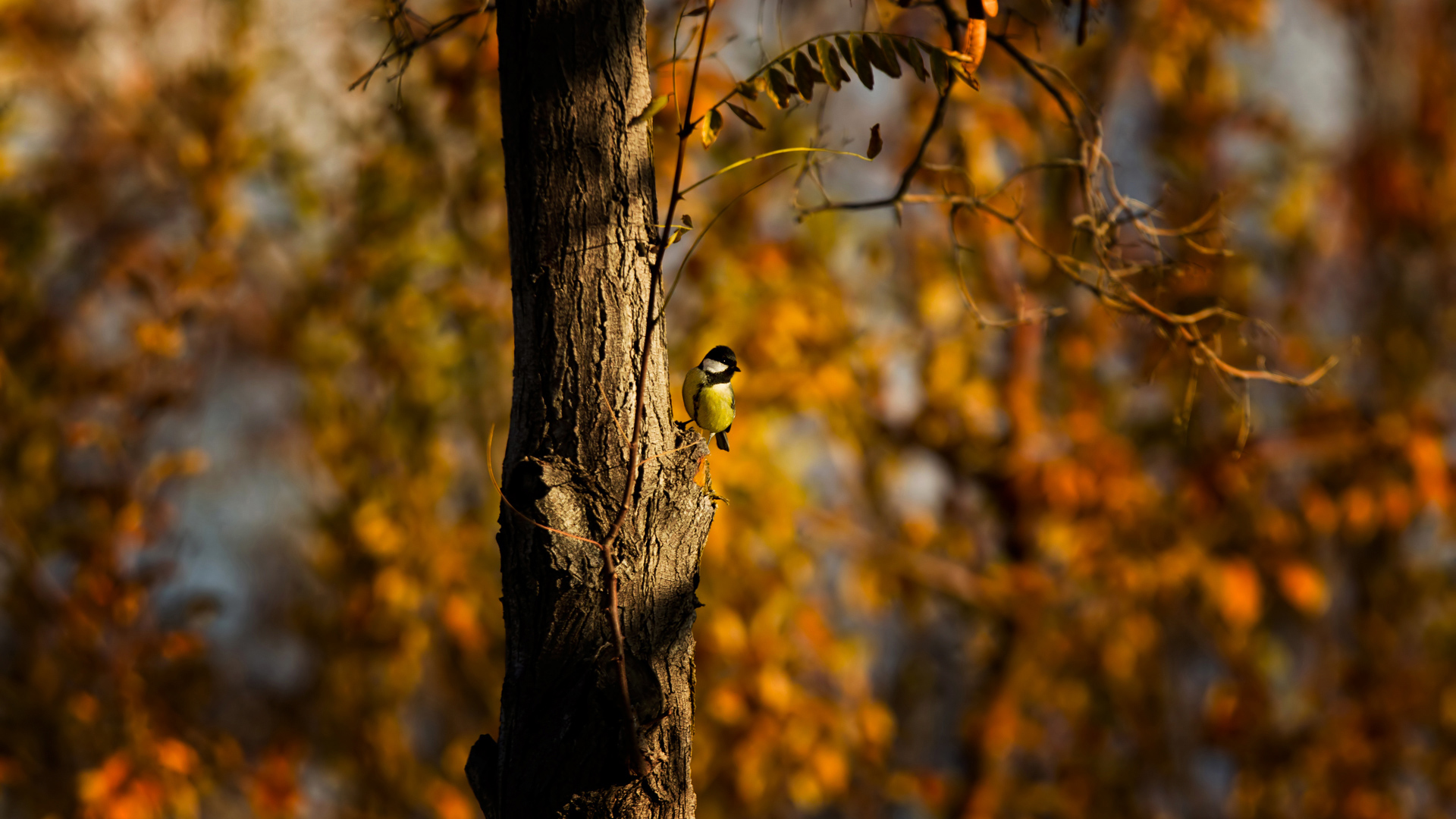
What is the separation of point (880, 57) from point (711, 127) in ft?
0.55

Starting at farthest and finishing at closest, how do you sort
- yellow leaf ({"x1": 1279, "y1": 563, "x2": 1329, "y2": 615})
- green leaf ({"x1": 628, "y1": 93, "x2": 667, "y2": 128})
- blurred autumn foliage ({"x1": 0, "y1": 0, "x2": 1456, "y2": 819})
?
yellow leaf ({"x1": 1279, "y1": 563, "x2": 1329, "y2": 615}) < blurred autumn foliage ({"x1": 0, "y1": 0, "x2": 1456, "y2": 819}) < green leaf ({"x1": 628, "y1": 93, "x2": 667, "y2": 128})

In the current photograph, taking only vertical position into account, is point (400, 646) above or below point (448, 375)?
below

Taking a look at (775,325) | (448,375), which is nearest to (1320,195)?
(775,325)

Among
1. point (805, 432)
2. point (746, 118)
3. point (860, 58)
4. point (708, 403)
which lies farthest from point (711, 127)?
point (805, 432)

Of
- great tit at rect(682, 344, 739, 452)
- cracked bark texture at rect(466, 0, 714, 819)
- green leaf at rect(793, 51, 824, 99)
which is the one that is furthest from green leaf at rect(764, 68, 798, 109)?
great tit at rect(682, 344, 739, 452)

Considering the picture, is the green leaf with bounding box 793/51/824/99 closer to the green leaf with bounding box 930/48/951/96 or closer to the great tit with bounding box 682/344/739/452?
the green leaf with bounding box 930/48/951/96

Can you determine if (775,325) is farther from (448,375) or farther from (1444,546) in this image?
(1444,546)

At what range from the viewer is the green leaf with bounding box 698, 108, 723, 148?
0.82 m

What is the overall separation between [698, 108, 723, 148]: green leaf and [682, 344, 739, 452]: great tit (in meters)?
0.15

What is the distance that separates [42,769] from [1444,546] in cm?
429

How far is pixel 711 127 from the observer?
0.85 meters

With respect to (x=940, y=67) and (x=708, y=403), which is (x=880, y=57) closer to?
(x=940, y=67)

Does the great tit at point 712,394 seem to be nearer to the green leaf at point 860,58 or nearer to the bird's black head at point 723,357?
the bird's black head at point 723,357

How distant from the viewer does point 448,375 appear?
2.57m
